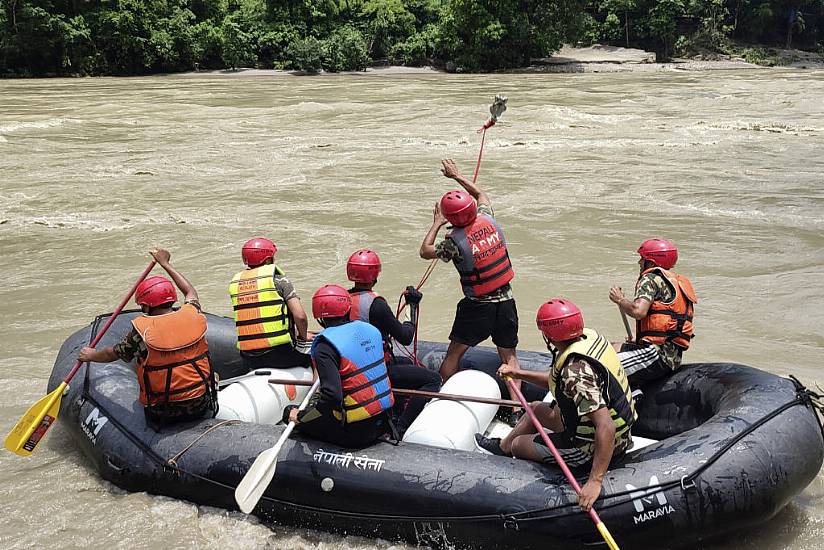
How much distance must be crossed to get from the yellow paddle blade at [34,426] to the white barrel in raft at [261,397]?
824 mm

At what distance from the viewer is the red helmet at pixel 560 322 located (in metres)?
3.39

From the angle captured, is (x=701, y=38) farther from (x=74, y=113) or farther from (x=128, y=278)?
(x=128, y=278)

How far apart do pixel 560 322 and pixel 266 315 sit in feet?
6.18

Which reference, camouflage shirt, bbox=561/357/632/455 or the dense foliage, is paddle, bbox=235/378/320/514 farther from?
the dense foliage

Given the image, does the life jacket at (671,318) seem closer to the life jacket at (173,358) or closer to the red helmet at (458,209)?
the red helmet at (458,209)

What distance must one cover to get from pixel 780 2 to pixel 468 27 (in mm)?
15951

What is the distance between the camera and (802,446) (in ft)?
12.1

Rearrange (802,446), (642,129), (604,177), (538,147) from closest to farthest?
(802,446)
(604,177)
(538,147)
(642,129)

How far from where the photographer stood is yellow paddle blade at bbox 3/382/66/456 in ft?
14.0

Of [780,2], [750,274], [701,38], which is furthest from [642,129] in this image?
[780,2]

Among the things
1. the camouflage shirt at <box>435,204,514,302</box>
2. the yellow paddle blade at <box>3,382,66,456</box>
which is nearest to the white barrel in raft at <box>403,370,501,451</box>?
the camouflage shirt at <box>435,204,514,302</box>

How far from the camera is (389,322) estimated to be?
172 inches

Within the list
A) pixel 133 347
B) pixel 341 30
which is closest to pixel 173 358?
pixel 133 347

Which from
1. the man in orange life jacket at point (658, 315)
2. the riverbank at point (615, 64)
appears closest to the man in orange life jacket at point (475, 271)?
the man in orange life jacket at point (658, 315)
